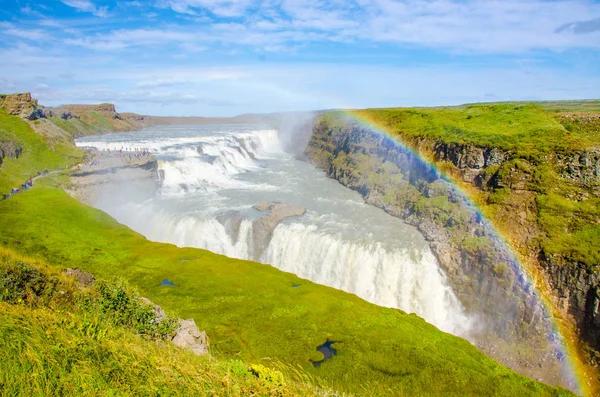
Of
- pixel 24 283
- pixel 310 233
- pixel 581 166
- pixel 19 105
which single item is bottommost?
pixel 310 233

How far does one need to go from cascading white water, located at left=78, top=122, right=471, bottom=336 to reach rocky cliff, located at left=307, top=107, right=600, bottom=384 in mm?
1887

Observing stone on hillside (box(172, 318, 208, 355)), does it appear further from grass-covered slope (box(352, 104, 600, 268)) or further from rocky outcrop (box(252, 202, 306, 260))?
grass-covered slope (box(352, 104, 600, 268))

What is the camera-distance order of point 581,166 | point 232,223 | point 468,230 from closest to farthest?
point 581,166 → point 468,230 → point 232,223

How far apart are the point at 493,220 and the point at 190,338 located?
27.2 m

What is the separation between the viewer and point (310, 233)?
1329 inches

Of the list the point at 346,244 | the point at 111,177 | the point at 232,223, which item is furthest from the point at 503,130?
the point at 111,177

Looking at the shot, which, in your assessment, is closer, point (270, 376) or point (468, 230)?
point (270, 376)

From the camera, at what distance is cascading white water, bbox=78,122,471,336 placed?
29328 millimetres

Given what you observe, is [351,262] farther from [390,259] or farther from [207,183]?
[207,183]

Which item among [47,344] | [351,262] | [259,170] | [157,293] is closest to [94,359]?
[47,344]

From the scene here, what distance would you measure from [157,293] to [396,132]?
4056 cm

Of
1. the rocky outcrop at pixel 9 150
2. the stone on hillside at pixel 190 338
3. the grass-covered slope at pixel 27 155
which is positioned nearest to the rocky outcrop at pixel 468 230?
the stone on hillside at pixel 190 338

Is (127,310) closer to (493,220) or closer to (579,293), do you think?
(579,293)

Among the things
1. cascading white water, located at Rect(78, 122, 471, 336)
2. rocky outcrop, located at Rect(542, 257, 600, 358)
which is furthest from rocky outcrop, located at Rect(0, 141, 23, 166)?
rocky outcrop, located at Rect(542, 257, 600, 358)
